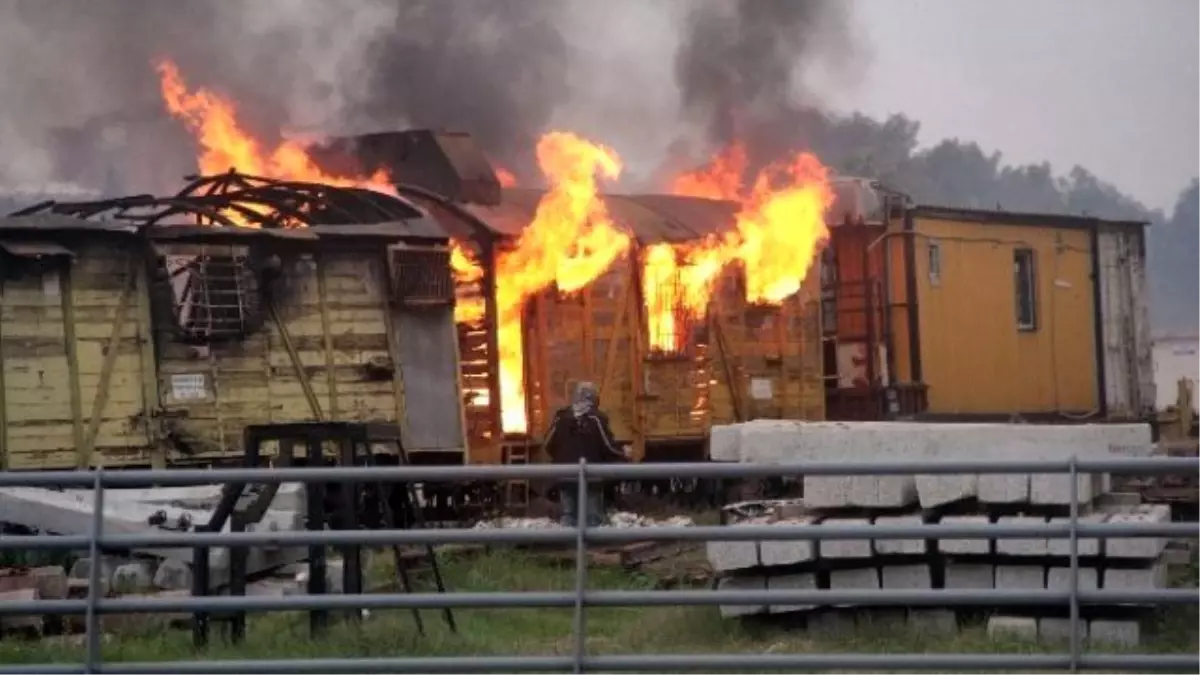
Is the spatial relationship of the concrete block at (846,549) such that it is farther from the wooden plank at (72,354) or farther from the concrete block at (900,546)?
the wooden plank at (72,354)

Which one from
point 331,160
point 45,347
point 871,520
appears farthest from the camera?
point 331,160

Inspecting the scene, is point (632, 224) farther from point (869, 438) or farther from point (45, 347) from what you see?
point (869, 438)

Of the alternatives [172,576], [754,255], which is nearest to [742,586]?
[172,576]

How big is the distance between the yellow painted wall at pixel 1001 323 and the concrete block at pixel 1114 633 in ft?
50.6

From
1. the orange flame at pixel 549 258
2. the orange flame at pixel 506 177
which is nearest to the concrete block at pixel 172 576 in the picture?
the orange flame at pixel 549 258

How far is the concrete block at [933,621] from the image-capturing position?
10.9 metres

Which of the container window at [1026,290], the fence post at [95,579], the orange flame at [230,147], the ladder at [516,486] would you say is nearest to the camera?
the fence post at [95,579]

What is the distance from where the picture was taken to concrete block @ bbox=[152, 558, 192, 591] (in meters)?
12.9

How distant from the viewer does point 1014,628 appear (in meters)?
10.7

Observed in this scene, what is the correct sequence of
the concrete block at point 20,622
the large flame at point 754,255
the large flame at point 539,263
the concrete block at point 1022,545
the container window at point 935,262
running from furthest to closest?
the container window at point 935,262 → the large flame at point 754,255 → the large flame at point 539,263 → the concrete block at point 20,622 → the concrete block at point 1022,545

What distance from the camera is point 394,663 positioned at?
7.71m

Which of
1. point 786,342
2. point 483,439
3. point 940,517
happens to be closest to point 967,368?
point 786,342

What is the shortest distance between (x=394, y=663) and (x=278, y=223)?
42.0 ft

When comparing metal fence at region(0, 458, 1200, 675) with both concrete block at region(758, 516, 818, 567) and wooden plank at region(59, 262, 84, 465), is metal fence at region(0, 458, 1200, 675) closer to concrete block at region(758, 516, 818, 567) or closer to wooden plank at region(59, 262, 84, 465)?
concrete block at region(758, 516, 818, 567)
